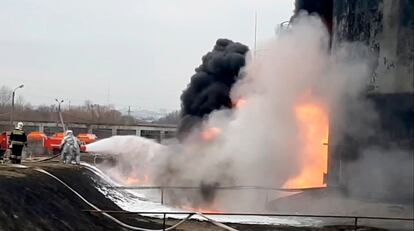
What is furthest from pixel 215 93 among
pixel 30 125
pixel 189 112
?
pixel 30 125

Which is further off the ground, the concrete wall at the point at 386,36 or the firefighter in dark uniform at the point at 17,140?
the concrete wall at the point at 386,36

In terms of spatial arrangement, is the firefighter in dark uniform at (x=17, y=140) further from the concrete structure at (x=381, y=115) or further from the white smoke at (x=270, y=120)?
the concrete structure at (x=381, y=115)

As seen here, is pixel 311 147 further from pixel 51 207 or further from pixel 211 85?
pixel 211 85

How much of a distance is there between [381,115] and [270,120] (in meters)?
7.59

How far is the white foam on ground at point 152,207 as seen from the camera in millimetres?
20672

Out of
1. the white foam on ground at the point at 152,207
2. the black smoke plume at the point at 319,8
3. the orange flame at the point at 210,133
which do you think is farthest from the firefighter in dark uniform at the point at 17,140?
the black smoke plume at the point at 319,8

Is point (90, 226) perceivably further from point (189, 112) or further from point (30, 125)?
point (30, 125)

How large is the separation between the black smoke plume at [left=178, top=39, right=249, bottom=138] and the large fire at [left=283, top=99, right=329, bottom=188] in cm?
924

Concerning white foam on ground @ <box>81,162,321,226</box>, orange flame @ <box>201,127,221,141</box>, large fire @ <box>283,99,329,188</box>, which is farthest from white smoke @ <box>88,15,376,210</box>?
white foam on ground @ <box>81,162,321,226</box>

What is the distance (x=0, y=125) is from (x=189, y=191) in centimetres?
5659

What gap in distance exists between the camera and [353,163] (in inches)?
757

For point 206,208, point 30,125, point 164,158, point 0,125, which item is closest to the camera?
point 206,208

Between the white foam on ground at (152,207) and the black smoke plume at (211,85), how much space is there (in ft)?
24.6

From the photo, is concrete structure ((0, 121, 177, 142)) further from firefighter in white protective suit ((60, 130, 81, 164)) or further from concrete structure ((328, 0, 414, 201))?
concrete structure ((328, 0, 414, 201))
